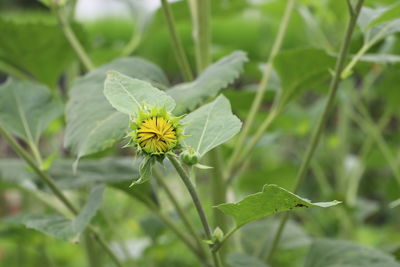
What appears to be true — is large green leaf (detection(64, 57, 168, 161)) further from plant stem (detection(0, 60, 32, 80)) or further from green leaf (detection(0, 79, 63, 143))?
plant stem (detection(0, 60, 32, 80))

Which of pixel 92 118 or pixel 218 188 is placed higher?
pixel 92 118

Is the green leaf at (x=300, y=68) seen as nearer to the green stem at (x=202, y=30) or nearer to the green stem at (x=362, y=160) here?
the green stem at (x=202, y=30)

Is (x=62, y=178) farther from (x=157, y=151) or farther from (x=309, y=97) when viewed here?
(x=309, y=97)

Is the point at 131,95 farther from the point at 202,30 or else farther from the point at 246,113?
the point at 246,113

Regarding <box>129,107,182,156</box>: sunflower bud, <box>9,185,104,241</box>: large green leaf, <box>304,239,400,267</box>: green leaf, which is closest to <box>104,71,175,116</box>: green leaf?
<box>129,107,182,156</box>: sunflower bud

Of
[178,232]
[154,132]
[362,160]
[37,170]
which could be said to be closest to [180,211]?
[178,232]

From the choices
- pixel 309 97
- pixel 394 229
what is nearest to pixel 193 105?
pixel 394 229
